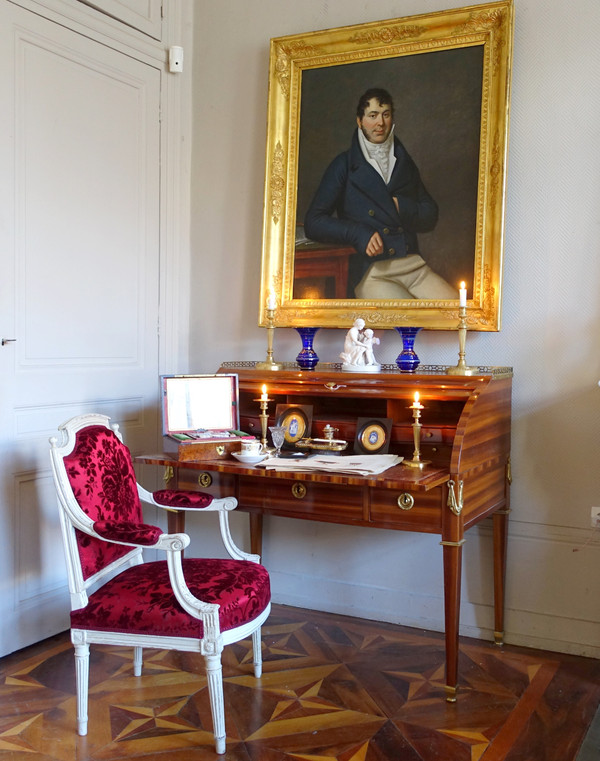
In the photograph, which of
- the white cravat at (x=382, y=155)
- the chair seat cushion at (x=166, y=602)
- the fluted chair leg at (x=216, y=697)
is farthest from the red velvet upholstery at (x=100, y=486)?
the white cravat at (x=382, y=155)

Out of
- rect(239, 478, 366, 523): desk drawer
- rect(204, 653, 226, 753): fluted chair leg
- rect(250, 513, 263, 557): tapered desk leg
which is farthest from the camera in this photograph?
rect(250, 513, 263, 557): tapered desk leg

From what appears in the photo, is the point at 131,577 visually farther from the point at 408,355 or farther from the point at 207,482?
the point at 408,355

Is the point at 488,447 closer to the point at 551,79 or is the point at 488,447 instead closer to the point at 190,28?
the point at 551,79

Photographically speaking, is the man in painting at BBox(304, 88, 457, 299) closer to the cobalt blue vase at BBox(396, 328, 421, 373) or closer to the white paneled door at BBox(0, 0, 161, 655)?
the cobalt blue vase at BBox(396, 328, 421, 373)

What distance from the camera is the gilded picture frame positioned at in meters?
2.98

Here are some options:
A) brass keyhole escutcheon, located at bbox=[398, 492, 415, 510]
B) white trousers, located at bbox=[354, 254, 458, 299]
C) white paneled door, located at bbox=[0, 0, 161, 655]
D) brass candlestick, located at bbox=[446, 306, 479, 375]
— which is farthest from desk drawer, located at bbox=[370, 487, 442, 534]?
white paneled door, located at bbox=[0, 0, 161, 655]

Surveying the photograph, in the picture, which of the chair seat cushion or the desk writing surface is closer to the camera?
the chair seat cushion

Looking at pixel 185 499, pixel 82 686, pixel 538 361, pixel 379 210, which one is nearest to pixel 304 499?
pixel 185 499

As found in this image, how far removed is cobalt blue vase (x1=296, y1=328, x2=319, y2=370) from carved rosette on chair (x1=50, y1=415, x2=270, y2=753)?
2.48 feet

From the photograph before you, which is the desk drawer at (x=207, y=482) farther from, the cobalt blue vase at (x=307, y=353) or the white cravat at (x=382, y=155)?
the white cravat at (x=382, y=155)

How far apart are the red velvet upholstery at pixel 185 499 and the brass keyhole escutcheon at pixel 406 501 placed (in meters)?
0.62

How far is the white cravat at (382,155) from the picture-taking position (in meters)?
3.18

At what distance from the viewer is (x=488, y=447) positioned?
2764 millimetres

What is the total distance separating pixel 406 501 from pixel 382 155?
1.47 meters
